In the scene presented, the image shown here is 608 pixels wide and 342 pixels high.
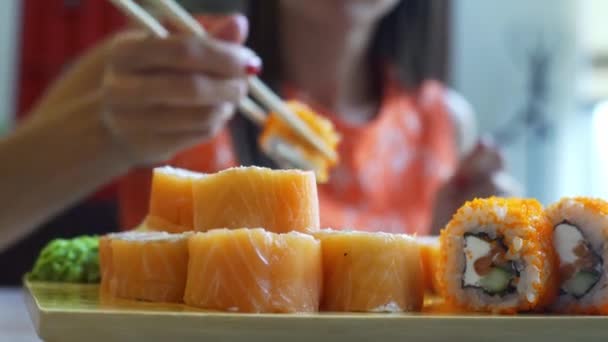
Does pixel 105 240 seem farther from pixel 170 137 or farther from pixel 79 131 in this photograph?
pixel 79 131

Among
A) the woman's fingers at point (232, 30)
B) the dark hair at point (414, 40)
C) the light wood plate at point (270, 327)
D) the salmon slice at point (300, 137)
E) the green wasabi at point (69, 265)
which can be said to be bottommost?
the green wasabi at point (69, 265)

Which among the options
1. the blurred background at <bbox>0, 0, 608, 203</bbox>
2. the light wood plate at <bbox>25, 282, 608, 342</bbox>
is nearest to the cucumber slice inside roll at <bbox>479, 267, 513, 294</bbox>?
the light wood plate at <bbox>25, 282, 608, 342</bbox>

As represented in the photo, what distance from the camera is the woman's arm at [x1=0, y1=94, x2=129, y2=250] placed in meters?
1.47

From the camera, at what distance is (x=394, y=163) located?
214 cm

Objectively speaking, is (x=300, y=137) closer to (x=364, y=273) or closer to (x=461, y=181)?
(x=461, y=181)

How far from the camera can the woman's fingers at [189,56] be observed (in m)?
1.28

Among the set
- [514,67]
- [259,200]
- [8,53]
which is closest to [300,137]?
[259,200]

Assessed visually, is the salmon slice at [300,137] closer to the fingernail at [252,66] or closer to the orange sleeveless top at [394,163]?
the fingernail at [252,66]

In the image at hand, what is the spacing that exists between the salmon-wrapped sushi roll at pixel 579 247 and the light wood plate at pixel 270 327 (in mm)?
137

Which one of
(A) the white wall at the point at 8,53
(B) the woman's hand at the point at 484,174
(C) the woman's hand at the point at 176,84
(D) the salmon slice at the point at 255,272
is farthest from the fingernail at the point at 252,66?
(A) the white wall at the point at 8,53

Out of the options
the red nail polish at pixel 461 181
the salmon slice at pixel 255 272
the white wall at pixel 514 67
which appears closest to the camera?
the salmon slice at pixel 255 272

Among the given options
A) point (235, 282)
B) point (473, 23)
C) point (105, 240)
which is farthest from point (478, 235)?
point (473, 23)

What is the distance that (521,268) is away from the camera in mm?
817

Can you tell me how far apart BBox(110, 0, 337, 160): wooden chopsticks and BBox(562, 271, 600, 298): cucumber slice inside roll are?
0.59 m
